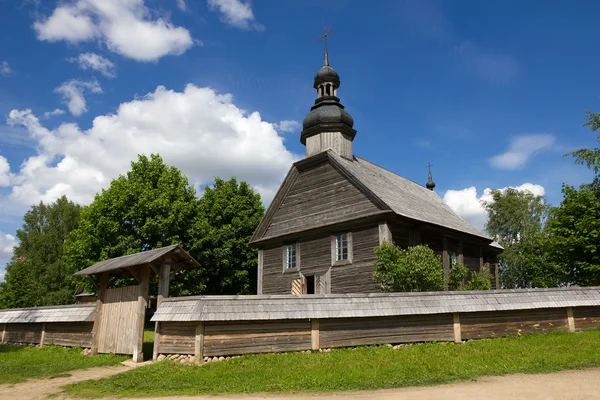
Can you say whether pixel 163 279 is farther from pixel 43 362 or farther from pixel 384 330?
pixel 384 330

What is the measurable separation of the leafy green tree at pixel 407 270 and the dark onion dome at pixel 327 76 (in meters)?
12.5

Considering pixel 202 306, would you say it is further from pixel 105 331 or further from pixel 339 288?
pixel 339 288

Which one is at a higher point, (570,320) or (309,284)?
(309,284)

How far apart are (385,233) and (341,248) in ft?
8.81

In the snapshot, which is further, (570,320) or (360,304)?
(570,320)

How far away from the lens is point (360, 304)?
13.2 metres

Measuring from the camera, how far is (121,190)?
90.2 feet

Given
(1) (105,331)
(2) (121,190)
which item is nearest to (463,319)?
(1) (105,331)

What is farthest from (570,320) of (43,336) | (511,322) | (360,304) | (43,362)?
(43,336)

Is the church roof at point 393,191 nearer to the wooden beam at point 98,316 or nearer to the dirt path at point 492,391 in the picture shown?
the dirt path at point 492,391

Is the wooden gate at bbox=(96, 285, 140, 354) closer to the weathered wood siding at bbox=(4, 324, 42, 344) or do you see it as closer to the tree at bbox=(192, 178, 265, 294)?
the weathered wood siding at bbox=(4, 324, 42, 344)

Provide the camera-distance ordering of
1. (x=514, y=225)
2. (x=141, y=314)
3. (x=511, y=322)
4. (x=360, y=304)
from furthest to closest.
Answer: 1. (x=514, y=225)
2. (x=511, y=322)
3. (x=141, y=314)
4. (x=360, y=304)

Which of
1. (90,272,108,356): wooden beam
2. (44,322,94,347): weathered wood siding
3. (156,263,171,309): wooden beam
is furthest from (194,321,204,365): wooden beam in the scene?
(44,322,94,347): weathered wood siding

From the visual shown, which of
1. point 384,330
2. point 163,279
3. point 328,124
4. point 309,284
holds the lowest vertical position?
point 384,330
